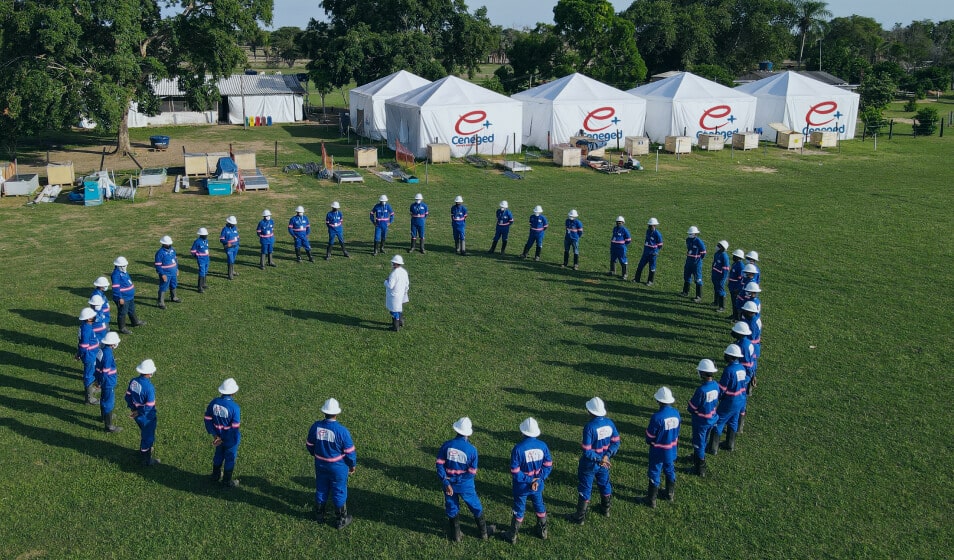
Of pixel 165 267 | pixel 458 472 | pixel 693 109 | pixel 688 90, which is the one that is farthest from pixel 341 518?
pixel 688 90

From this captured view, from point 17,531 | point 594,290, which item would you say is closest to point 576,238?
point 594,290

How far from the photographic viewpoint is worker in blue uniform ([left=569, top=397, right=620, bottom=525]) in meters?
9.05

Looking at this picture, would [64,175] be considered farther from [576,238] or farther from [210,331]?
[576,238]

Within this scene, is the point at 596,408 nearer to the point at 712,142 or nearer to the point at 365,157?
the point at 365,157

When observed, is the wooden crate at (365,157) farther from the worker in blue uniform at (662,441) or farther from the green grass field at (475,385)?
the worker in blue uniform at (662,441)

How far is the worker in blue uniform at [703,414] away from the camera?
33.1ft

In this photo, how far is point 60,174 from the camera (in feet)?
94.7

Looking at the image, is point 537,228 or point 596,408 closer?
point 596,408

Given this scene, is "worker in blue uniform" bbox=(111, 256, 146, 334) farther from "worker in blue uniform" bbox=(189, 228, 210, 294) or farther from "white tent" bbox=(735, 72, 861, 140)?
"white tent" bbox=(735, 72, 861, 140)

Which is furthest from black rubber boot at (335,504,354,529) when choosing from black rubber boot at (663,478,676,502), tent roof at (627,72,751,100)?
tent roof at (627,72,751,100)

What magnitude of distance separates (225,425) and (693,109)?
120 ft

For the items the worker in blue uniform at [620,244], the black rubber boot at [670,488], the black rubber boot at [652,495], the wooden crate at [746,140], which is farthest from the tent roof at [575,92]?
the black rubber boot at [652,495]

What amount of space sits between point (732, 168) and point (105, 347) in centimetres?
3110

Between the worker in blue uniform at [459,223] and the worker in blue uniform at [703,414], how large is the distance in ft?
35.9
